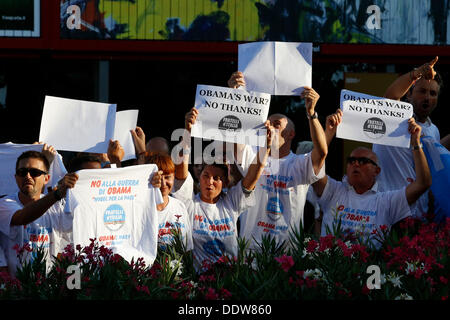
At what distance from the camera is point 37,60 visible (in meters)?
9.18

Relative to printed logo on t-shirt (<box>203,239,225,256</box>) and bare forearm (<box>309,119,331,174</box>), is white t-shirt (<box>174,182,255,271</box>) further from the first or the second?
bare forearm (<box>309,119,331,174</box>)

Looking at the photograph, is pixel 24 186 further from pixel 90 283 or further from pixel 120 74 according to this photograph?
pixel 120 74

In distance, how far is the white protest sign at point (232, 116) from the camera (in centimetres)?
562

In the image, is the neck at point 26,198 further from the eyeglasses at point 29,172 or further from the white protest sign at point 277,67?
the white protest sign at point 277,67

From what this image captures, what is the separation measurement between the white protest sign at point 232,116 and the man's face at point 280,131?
0.87 ft

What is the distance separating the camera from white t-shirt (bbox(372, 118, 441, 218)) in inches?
244

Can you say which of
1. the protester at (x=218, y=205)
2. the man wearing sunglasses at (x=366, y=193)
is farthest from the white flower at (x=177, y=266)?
the man wearing sunglasses at (x=366, y=193)

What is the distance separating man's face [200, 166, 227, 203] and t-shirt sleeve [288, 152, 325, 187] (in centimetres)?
61

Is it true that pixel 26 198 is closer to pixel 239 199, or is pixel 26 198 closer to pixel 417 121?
pixel 239 199

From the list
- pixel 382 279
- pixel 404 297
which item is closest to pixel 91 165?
pixel 382 279

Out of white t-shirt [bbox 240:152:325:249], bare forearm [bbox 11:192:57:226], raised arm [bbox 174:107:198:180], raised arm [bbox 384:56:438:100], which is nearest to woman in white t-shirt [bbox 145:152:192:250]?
raised arm [bbox 174:107:198:180]

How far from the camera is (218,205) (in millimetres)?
5598

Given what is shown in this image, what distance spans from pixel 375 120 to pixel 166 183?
1.74m
